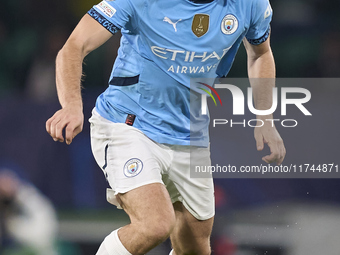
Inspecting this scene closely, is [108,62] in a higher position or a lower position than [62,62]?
lower

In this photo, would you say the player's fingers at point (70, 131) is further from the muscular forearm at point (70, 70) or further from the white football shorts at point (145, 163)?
the white football shorts at point (145, 163)

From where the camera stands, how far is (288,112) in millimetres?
5090

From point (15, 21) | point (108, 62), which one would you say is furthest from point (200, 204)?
point (15, 21)

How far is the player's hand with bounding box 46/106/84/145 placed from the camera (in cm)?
270

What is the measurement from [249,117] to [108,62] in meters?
1.71

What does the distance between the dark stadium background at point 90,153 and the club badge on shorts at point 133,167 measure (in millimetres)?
1929

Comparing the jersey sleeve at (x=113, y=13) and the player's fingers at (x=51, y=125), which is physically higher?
the jersey sleeve at (x=113, y=13)

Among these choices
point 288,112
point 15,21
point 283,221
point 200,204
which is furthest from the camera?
point 15,21

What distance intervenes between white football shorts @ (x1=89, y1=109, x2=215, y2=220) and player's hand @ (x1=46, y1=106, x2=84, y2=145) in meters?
0.42

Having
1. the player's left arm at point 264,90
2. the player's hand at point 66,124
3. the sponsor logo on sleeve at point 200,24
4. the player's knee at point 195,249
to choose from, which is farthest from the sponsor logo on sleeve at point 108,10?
the player's knee at point 195,249

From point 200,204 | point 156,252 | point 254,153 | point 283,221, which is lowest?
point 156,252

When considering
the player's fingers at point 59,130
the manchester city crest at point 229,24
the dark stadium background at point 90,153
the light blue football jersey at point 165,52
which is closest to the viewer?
the player's fingers at point 59,130

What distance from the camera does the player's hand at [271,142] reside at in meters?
3.65

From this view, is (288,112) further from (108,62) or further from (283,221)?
(108,62)
